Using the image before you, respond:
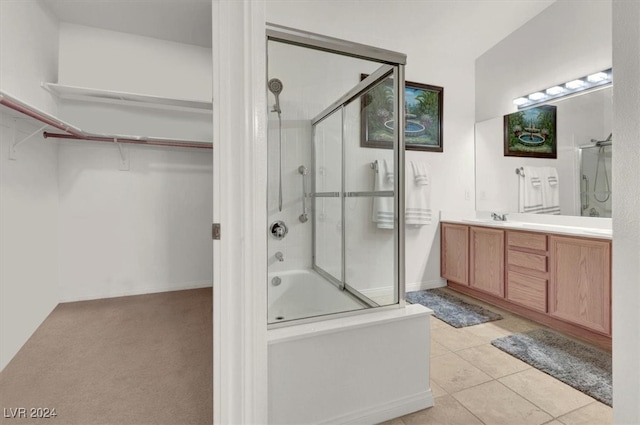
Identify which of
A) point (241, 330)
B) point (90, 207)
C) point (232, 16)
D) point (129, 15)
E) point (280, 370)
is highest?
point (129, 15)

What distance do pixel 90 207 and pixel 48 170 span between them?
481mm

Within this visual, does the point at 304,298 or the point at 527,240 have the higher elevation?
the point at 527,240

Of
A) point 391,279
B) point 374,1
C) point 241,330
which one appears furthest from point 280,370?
point 374,1

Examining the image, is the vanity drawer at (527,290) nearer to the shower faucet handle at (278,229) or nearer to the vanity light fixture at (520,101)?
the vanity light fixture at (520,101)

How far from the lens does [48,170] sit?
8.17 ft

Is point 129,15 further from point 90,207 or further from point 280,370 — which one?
point 280,370

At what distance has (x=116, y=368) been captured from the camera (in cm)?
174

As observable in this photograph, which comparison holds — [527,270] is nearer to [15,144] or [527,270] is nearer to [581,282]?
[581,282]

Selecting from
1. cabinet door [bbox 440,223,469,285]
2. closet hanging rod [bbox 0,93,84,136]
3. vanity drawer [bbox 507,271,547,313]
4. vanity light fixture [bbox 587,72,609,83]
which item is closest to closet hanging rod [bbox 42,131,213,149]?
closet hanging rod [bbox 0,93,84,136]

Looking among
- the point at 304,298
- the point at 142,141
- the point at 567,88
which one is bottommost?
the point at 304,298

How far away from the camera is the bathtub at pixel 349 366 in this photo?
1.19 m

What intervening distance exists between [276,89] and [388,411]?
6.22 feet

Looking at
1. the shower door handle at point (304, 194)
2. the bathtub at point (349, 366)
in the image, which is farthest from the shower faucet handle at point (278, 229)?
the bathtub at point (349, 366)

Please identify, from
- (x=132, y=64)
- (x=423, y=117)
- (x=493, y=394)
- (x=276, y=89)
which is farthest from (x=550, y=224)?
(x=132, y=64)
